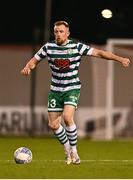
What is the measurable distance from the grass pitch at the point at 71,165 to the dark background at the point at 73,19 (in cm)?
1008

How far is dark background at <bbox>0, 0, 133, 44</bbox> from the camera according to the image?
94.8 feet

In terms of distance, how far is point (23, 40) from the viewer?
29.7 m

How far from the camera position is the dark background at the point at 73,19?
28906 mm

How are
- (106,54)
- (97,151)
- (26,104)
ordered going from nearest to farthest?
(106,54)
(97,151)
(26,104)

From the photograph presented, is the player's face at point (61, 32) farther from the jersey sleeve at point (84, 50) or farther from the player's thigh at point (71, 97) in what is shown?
the player's thigh at point (71, 97)

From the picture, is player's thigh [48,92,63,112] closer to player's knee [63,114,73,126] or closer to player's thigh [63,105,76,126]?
player's thigh [63,105,76,126]

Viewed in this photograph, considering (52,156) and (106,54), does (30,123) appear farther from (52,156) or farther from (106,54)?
(106,54)

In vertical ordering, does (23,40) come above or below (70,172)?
above

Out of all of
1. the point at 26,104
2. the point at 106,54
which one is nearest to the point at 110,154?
the point at 106,54

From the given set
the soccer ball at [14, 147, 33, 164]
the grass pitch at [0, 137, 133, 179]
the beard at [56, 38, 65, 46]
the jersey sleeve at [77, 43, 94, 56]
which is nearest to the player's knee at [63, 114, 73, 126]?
the grass pitch at [0, 137, 133, 179]

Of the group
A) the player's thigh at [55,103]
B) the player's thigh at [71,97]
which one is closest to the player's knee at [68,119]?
the player's thigh at [71,97]

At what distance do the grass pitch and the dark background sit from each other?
33.1 ft

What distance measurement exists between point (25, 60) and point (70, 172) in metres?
14.1

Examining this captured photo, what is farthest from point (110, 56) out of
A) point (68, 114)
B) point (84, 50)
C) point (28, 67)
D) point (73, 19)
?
point (73, 19)
